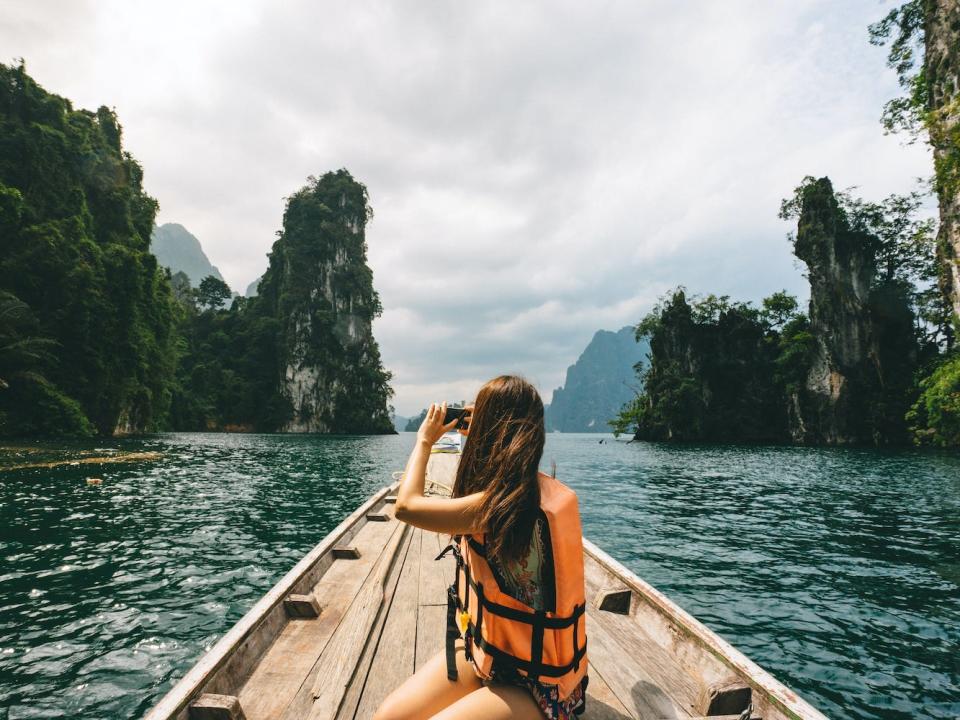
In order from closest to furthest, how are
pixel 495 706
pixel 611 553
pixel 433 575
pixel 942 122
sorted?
pixel 495 706
pixel 433 575
pixel 611 553
pixel 942 122

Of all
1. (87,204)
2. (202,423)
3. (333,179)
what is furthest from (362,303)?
(87,204)

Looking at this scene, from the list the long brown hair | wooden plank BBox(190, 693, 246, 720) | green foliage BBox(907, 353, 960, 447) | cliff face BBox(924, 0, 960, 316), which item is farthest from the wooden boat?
green foliage BBox(907, 353, 960, 447)

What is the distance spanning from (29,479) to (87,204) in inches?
1479

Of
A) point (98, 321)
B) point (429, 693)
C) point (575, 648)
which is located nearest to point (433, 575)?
point (429, 693)

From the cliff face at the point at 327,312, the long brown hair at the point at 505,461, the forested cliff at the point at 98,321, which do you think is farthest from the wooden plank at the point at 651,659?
the cliff face at the point at 327,312

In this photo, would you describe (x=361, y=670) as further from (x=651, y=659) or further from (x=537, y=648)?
(x=651, y=659)

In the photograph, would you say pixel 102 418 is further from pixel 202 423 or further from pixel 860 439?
pixel 860 439

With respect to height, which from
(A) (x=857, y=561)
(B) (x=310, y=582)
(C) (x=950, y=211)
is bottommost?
(A) (x=857, y=561)

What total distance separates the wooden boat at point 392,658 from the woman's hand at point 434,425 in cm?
153

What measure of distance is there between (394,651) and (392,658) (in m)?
0.10

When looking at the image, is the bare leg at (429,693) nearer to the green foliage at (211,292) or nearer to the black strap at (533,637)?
the black strap at (533,637)

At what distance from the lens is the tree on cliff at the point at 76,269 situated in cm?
3156

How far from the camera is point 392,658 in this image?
3.16 meters

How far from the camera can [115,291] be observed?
123 feet
